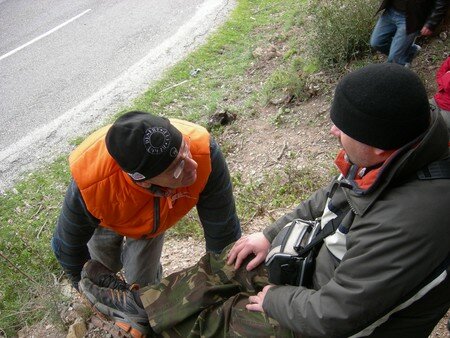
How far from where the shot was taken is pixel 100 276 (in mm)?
2330

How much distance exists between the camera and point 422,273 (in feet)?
4.35

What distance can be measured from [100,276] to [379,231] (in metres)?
1.56

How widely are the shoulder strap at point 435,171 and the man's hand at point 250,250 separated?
86cm

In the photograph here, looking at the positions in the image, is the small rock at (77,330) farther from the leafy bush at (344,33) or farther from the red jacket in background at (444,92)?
the leafy bush at (344,33)

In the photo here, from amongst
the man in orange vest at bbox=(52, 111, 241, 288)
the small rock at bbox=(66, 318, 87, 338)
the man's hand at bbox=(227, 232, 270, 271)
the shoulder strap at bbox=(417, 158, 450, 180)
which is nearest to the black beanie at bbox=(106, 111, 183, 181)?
the man in orange vest at bbox=(52, 111, 241, 288)

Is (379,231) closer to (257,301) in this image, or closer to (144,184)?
(257,301)

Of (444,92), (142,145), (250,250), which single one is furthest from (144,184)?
(444,92)

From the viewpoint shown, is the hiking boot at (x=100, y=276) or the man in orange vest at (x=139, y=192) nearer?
the man in orange vest at (x=139, y=192)

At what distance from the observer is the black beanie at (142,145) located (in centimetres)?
177

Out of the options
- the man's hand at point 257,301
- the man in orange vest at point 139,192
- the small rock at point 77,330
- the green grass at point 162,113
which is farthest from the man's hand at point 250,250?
the green grass at point 162,113

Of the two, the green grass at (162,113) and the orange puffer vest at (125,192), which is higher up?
the orange puffer vest at (125,192)

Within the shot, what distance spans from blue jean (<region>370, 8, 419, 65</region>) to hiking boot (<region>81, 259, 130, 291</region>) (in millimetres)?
3062

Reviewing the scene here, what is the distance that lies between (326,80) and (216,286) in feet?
10.5

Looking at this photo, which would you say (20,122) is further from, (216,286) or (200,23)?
(216,286)
